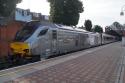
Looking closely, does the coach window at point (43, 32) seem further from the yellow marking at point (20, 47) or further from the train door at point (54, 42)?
the yellow marking at point (20, 47)

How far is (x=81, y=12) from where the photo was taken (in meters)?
48.7

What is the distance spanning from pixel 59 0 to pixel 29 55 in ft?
87.9

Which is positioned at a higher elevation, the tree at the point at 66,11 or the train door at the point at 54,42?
the tree at the point at 66,11

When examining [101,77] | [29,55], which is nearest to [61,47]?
[29,55]

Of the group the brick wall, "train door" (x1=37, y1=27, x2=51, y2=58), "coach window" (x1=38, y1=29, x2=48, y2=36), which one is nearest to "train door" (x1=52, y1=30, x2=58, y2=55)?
"train door" (x1=37, y1=27, x2=51, y2=58)

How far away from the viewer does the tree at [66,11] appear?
47125 mm

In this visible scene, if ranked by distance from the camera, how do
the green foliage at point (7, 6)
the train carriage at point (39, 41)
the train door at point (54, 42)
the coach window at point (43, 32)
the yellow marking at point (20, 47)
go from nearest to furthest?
the yellow marking at point (20, 47)
the train carriage at point (39, 41)
the green foliage at point (7, 6)
the coach window at point (43, 32)
the train door at point (54, 42)

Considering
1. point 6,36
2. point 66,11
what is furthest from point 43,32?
point 66,11

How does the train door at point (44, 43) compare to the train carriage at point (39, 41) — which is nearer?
the train carriage at point (39, 41)

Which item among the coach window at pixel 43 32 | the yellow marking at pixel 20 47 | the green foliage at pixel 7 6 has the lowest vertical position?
the yellow marking at pixel 20 47

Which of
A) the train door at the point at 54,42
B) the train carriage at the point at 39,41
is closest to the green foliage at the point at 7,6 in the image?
the train carriage at the point at 39,41

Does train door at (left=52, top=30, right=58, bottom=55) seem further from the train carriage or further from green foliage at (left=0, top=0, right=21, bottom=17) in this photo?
green foliage at (left=0, top=0, right=21, bottom=17)

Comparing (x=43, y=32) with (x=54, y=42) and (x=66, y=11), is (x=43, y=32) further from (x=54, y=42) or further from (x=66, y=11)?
(x=66, y=11)

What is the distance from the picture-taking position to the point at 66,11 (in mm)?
47344
